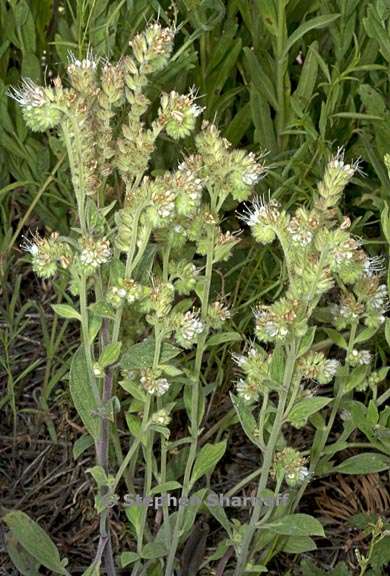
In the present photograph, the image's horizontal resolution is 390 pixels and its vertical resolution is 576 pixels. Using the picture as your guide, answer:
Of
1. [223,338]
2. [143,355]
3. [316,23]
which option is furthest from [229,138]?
[143,355]

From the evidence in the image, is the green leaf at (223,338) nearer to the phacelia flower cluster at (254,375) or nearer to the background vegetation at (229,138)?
the phacelia flower cluster at (254,375)

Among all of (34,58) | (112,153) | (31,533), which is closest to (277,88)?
(34,58)

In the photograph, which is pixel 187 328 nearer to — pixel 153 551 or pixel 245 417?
pixel 245 417

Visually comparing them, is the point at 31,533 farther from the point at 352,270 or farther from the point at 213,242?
the point at 352,270

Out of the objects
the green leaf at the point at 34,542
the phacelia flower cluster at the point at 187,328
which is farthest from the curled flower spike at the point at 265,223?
the green leaf at the point at 34,542

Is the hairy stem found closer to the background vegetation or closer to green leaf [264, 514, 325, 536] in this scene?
green leaf [264, 514, 325, 536]
